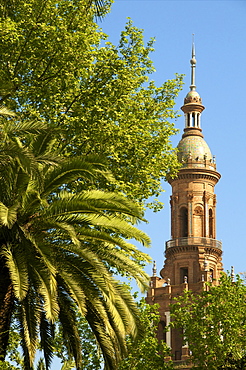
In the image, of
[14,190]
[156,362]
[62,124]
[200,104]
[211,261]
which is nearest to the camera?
[14,190]

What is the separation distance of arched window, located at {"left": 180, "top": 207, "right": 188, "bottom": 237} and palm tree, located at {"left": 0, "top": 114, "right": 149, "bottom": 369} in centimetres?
6074

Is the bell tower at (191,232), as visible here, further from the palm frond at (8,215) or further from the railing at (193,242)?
the palm frond at (8,215)

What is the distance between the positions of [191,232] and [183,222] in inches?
72.7

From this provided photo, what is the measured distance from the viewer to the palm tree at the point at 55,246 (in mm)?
20844

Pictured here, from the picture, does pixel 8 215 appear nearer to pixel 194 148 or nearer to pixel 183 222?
pixel 183 222

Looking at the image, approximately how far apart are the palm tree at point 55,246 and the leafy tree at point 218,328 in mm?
19542

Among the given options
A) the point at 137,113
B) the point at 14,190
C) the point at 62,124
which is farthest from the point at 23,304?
the point at 137,113

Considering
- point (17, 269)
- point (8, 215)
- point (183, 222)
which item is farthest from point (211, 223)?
point (8, 215)

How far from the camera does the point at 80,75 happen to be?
3161 cm

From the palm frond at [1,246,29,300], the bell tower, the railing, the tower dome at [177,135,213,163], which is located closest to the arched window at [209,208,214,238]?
the bell tower

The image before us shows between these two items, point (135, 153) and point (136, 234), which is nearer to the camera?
point (136, 234)

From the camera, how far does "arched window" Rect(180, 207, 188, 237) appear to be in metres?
83.4

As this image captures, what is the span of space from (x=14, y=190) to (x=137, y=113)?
39.7 feet

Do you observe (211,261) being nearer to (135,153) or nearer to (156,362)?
(156,362)
